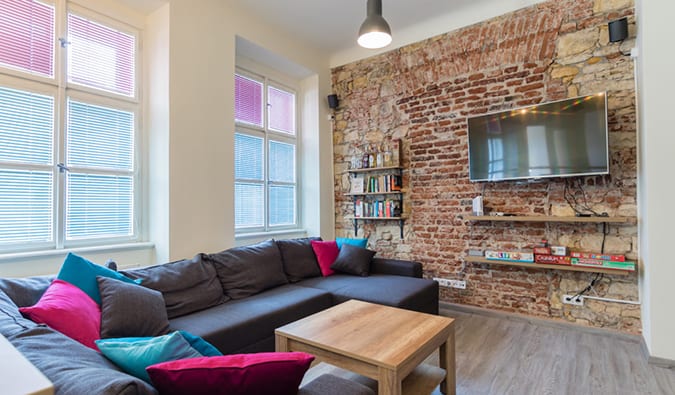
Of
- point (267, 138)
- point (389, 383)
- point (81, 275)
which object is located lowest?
point (389, 383)

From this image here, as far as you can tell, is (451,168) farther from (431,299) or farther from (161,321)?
(161,321)

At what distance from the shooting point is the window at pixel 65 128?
2.46 meters

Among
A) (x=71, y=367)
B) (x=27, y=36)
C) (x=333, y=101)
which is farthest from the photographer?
(x=333, y=101)

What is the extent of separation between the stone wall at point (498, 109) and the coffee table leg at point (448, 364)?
1862mm

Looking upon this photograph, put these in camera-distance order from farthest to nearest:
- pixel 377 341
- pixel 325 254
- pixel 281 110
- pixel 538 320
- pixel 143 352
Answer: pixel 281 110 → pixel 325 254 → pixel 538 320 → pixel 377 341 → pixel 143 352

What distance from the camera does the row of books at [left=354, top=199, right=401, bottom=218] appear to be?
4.24 metres

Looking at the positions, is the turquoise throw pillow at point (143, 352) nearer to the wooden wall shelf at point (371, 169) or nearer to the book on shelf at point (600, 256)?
the book on shelf at point (600, 256)

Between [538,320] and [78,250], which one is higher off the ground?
[78,250]

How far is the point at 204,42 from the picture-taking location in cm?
336

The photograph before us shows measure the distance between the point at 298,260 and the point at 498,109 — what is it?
273 centimetres

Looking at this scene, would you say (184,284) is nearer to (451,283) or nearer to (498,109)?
(451,283)

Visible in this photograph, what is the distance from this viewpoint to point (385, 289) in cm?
307

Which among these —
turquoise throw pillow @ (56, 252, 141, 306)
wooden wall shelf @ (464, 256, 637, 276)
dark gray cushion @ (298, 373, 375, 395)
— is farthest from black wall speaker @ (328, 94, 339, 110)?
dark gray cushion @ (298, 373, 375, 395)

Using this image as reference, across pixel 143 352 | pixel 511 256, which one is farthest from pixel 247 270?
pixel 511 256
